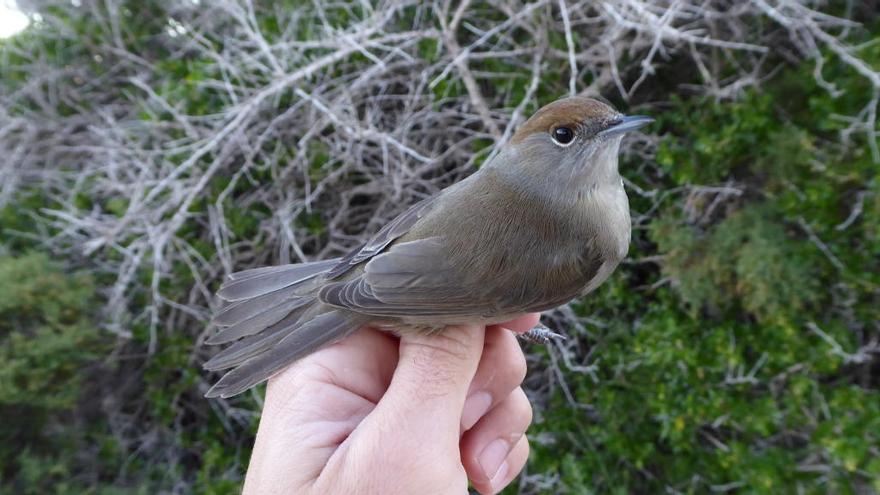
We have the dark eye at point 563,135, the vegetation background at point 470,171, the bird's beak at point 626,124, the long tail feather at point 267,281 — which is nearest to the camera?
the bird's beak at point 626,124

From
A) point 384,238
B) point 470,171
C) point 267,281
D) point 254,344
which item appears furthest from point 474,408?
point 470,171

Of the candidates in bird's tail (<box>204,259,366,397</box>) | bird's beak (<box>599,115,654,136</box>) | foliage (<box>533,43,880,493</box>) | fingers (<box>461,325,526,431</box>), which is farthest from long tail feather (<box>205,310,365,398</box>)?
foliage (<box>533,43,880,493</box>)

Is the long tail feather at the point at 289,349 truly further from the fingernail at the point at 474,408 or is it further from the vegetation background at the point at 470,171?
the vegetation background at the point at 470,171

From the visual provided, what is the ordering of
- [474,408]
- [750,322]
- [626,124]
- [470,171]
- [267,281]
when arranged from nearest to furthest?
[626,124] → [474,408] → [267,281] → [750,322] → [470,171]

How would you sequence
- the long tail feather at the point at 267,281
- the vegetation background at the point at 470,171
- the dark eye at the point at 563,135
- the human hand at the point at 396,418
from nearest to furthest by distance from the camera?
1. the human hand at the point at 396,418
2. the dark eye at the point at 563,135
3. the long tail feather at the point at 267,281
4. the vegetation background at the point at 470,171

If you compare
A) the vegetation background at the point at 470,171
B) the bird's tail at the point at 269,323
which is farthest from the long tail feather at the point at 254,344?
the vegetation background at the point at 470,171

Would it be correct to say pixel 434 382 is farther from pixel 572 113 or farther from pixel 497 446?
pixel 572 113
